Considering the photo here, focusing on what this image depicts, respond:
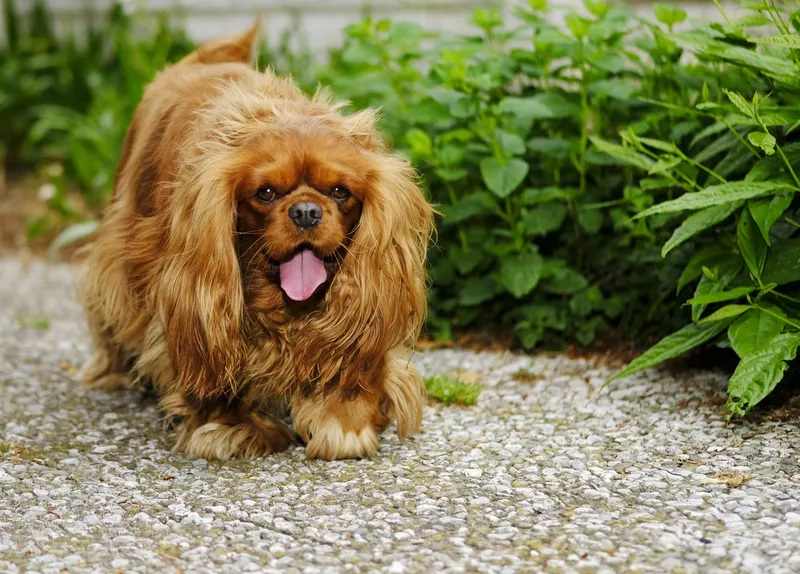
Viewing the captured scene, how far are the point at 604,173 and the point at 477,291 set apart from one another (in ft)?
2.60

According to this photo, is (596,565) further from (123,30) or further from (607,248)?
(123,30)

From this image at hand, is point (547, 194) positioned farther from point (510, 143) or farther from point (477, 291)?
point (477, 291)

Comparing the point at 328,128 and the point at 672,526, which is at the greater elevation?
the point at 328,128

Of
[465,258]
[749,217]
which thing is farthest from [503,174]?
[749,217]

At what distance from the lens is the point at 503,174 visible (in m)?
4.52

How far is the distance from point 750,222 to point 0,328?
3.91 metres

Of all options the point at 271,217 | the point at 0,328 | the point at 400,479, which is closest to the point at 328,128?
the point at 271,217

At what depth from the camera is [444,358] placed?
15.9 feet

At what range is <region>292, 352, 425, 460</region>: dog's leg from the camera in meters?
3.51

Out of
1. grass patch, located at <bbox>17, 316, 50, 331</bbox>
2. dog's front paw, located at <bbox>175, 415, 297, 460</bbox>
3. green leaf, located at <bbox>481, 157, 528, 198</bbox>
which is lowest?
grass patch, located at <bbox>17, 316, 50, 331</bbox>

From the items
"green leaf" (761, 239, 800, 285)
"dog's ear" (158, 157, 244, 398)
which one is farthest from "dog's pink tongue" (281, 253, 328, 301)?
"green leaf" (761, 239, 800, 285)

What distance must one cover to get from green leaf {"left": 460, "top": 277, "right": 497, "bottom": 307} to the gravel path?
2.08 feet

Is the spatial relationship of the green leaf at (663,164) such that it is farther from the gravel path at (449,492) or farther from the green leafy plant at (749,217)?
the gravel path at (449,492)

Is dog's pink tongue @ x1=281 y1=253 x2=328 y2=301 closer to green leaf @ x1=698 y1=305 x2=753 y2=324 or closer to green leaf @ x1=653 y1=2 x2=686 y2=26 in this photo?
green leaf @ x1=698 y1=305 x2=753 y2=324
